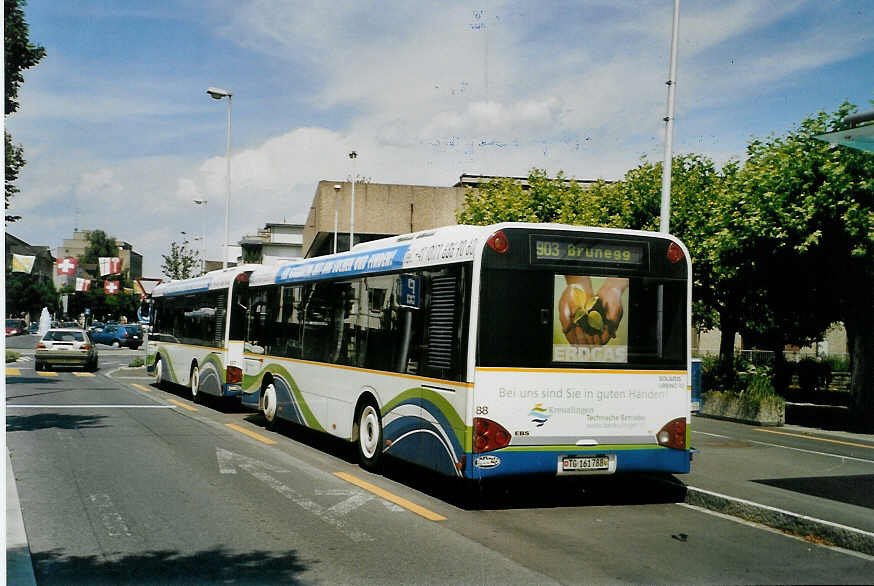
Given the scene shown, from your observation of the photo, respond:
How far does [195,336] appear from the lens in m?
21.6

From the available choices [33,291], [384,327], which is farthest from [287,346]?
[33,291]

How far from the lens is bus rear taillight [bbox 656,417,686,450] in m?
9.45

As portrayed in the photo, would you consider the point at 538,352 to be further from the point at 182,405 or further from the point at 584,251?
the point at 182,405

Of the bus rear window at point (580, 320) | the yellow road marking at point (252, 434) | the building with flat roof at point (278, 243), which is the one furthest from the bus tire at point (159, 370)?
the building with flat roof at point (278, 243)

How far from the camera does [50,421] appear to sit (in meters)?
15.9

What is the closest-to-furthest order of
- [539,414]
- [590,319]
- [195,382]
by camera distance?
[539,414]
[590,319]
[195,382]

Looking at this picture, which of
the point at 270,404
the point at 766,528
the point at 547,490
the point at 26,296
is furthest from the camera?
the point at 26,296

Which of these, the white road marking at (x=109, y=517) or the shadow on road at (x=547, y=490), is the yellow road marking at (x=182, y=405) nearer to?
the shadow on road at (x=547, y=490)

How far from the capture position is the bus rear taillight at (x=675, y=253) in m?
9.76

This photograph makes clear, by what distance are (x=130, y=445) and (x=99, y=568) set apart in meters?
6.95

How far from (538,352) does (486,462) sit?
1.23m

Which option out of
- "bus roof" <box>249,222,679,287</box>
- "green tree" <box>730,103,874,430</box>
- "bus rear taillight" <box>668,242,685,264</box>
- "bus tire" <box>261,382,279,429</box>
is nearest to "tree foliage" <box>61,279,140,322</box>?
"green tree" <box>730,103,874,430</box>

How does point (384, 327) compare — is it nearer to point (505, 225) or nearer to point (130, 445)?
point (505, 225)

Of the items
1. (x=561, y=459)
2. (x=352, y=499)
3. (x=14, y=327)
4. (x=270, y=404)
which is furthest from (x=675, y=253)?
(x=14, y=327)
